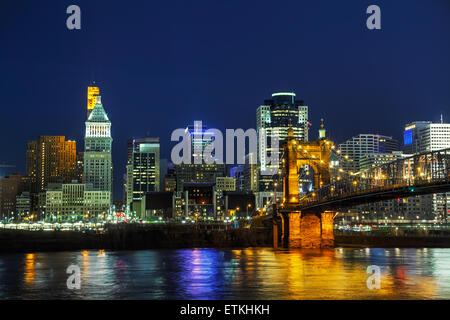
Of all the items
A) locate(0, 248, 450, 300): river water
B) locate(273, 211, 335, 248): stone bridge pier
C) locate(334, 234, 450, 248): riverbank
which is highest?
locate(273, 211, 335, 248): stone bridge pier

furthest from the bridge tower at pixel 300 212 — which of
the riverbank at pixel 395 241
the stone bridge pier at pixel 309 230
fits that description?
the riverbank at pixel 395 241

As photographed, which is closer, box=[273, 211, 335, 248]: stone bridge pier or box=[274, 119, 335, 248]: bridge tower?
box=[273, 211, 335, 248]: stone bridge pier

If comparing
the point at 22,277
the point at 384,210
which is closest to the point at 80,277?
the point at 22,277

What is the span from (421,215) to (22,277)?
163518 millimetres

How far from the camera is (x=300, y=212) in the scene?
87750mm

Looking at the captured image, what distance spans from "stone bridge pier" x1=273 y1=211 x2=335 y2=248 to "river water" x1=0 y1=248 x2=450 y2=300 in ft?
69.6

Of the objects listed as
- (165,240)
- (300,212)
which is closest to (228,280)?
(300,212)

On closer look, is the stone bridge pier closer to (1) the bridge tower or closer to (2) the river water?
(1) the bridge tower

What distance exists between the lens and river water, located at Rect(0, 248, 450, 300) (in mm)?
39844

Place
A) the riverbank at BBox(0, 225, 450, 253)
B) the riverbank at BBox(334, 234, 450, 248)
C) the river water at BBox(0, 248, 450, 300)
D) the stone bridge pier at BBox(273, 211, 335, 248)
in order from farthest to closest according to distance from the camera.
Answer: the riverbank at BBox(334, 234, 450, 248), the riverbank at BBox(0, 225, 450, 253), the stone bridge pier at BBox(273, 211, 335, 248), the river water at BBox(0, 248, 450, 300)

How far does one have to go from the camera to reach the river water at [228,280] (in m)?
39.8

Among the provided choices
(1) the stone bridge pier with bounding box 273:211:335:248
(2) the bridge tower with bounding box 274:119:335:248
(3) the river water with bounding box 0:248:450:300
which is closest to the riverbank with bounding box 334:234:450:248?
(2) the bridge tower with bounding box 274:119:335:248

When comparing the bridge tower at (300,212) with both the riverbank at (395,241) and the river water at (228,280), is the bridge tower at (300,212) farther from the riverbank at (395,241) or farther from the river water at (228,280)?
the riverbank at (395,241)
